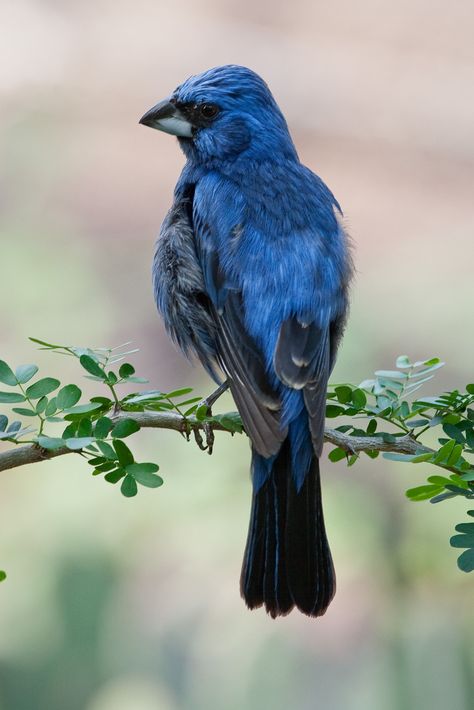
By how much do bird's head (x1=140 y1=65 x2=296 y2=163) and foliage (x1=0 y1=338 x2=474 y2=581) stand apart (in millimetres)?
991

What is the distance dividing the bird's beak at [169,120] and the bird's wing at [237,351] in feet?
0.95

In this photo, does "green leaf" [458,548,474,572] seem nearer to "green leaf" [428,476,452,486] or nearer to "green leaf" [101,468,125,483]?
"green leaf" [428,476,452,486]

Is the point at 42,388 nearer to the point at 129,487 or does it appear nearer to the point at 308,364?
the point at 129,487

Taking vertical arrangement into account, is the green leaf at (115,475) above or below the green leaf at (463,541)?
above

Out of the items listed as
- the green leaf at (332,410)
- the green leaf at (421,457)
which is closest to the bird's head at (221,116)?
the green leaf at (332,410)

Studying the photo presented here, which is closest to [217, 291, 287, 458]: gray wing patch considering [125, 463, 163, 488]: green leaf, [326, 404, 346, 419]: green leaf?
[326, 404, 346, 419]: green leaf

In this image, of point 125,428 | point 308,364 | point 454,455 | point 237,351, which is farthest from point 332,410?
point 125,428

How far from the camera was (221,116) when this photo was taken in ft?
10.0

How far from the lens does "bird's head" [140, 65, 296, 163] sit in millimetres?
3016

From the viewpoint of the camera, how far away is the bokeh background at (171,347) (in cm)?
356

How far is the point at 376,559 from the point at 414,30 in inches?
166

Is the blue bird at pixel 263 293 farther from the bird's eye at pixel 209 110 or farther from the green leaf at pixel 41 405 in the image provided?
the green leaf at pixel 41 405

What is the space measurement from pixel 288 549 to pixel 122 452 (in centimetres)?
63

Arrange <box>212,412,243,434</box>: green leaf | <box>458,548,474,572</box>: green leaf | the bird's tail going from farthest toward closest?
1. the bird's tail
2. <box>212,412,243,434</box>: green leaf
3. <box>458,548,474,572</box>: green leaf
